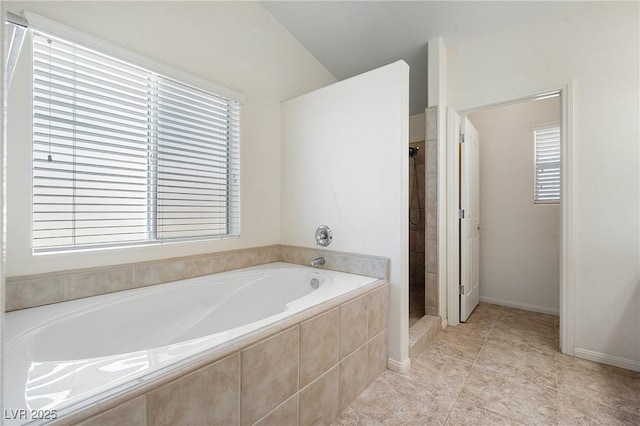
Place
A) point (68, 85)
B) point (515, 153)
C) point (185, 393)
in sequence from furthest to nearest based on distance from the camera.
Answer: point (515, 153) → point (68, 85) → point (185, 393)

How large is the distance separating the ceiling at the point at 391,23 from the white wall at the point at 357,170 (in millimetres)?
720

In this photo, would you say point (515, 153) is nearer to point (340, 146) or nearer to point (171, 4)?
point (340, 146)

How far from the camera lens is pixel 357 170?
205cm

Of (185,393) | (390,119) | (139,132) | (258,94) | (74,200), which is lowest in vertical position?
(185,393)

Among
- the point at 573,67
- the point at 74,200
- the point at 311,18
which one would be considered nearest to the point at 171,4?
the point at 311,18

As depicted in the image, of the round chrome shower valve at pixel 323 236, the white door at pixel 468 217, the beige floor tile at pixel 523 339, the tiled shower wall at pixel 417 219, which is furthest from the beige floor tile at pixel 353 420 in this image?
the tiled shower wall at pixel 417 219

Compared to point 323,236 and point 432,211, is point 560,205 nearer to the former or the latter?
point 432,211

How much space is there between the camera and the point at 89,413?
67 cm

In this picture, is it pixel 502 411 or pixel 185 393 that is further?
pixel 502 411

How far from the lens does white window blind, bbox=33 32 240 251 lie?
56.0 inches

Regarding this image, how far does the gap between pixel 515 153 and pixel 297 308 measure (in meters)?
3.05

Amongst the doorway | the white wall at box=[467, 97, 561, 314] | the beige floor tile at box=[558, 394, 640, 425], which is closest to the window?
the white wall at box=[467, 97, 561, 314]

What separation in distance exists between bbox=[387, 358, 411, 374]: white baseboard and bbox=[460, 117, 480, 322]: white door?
108 cm

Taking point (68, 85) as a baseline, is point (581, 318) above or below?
below
